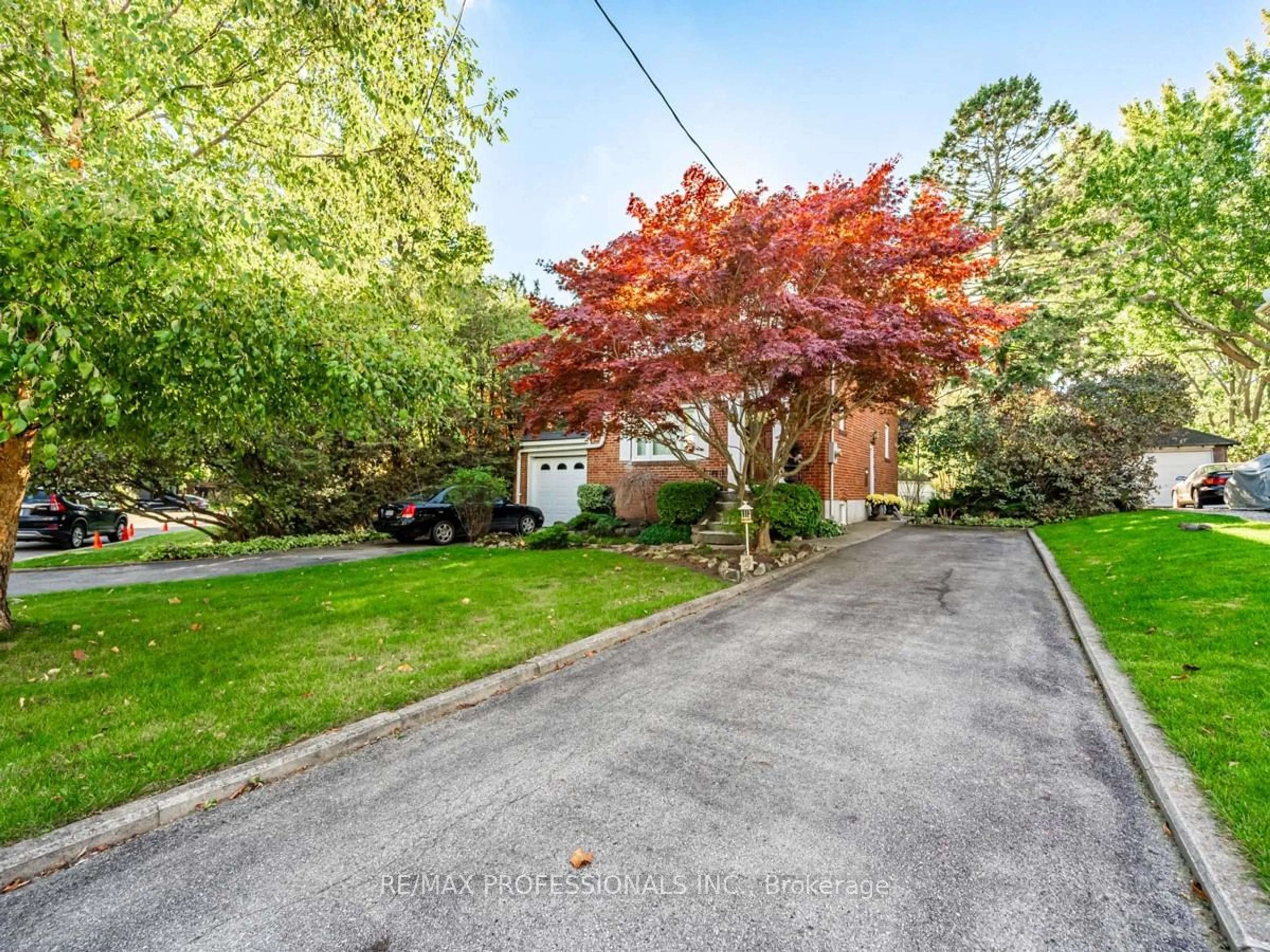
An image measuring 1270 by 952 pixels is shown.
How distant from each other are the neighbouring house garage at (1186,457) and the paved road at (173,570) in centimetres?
3136

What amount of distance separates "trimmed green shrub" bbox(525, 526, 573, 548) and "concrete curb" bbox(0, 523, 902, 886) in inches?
260

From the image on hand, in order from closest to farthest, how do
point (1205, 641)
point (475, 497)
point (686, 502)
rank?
1. point (1205, 641)
2. point (686, 502)
3. point (475, 497)

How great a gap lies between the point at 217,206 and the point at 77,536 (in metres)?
16.9

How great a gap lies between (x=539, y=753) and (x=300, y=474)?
13.5 metres

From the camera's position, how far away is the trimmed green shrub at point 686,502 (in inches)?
504

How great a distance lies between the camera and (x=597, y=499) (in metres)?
15.4

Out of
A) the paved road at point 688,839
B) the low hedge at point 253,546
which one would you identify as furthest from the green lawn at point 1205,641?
the low hedge at point 253,546

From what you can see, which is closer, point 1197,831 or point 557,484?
point 1197,831

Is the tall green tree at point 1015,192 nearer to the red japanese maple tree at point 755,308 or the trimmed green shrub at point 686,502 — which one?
the red japanese maple tree at point 755,308

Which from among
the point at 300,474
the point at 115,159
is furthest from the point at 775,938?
the point at 300,474

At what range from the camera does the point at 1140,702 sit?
149 inches

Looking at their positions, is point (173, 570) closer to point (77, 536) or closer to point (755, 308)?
point (77, 536)

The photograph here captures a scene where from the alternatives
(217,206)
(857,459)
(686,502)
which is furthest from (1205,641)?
(857,459)

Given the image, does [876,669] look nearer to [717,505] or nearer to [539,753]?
[539,753]
